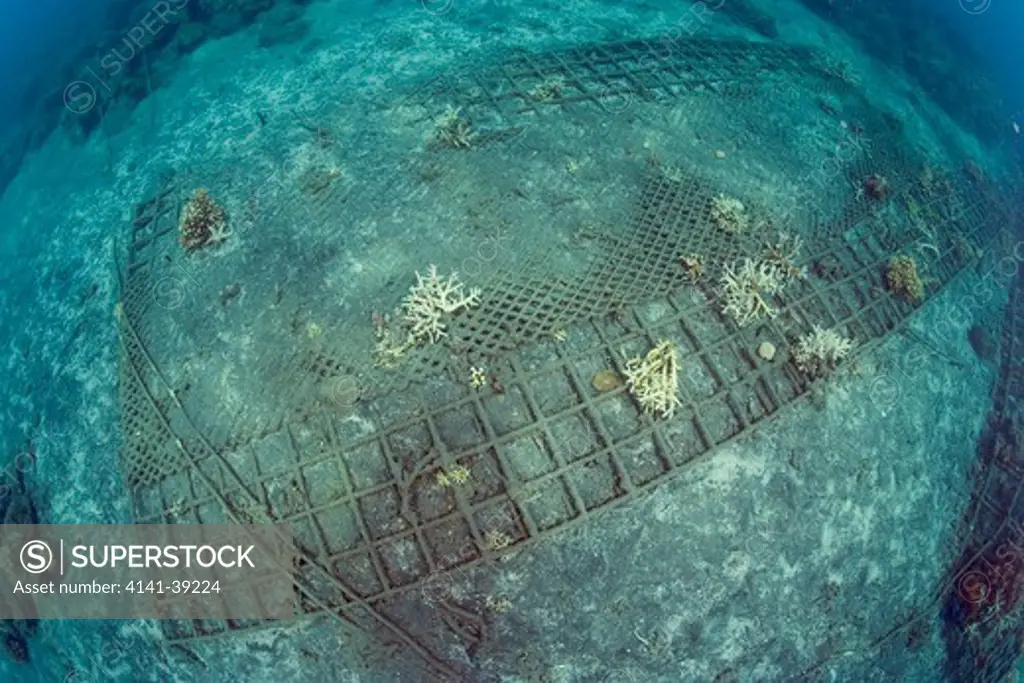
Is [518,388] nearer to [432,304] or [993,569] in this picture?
[432,304]

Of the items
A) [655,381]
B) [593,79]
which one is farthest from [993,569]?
[593,79]

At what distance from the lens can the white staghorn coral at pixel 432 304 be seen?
7328mm

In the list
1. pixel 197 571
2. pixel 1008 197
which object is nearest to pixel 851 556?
pixel 197 571

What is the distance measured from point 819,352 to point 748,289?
120 centimetres

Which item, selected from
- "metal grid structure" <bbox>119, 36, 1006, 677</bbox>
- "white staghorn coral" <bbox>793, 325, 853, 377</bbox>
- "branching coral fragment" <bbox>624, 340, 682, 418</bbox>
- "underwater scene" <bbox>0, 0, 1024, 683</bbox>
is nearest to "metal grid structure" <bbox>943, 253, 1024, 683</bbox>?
"underwater scene" <bbox>0, 0, 1024, 683</bbox>

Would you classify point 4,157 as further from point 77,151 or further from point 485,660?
point 485,660

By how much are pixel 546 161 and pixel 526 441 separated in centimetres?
443

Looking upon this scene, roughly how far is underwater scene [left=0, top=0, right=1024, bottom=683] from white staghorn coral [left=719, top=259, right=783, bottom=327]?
0.05 metres

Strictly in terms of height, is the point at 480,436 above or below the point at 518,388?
below

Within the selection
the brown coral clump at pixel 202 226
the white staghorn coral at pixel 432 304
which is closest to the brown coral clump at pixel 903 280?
the white staghorn coral at pixel 432 304

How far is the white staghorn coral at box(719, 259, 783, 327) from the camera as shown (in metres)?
7.73

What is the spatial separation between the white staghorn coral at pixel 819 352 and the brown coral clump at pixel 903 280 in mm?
1637

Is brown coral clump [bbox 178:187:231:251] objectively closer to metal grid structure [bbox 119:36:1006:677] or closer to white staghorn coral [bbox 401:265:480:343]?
metal grid structure [bbox 119:36:1006:677]

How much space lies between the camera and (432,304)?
24.4ft
